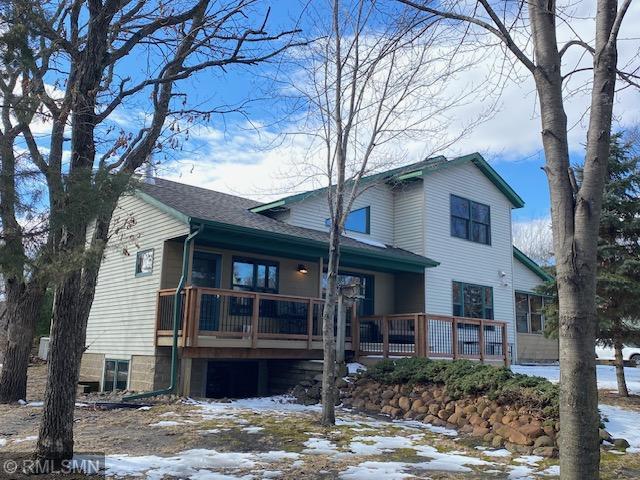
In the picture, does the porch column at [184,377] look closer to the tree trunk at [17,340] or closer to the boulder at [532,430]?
the tree trunk at [17,340]

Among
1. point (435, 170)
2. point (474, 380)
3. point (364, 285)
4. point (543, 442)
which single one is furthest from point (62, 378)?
point (435, 170)

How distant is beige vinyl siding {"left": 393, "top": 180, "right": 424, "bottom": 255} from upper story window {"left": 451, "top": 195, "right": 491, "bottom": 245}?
143 centimetres

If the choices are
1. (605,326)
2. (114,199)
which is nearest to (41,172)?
(114,199)

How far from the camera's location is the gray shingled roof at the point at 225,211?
12742mm

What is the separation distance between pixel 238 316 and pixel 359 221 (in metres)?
5.57

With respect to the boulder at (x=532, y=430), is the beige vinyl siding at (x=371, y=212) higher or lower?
higher

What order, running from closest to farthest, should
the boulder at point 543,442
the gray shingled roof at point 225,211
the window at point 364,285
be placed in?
the boulder at point 543,442 < the gray shingled roof at point 225,211 < the window at point 364,285

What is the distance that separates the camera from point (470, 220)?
18.8m

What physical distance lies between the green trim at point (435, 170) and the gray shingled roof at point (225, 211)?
26.5 inches

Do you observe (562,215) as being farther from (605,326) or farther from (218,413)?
(605,326)

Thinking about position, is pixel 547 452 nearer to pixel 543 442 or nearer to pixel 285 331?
pixel 543 442

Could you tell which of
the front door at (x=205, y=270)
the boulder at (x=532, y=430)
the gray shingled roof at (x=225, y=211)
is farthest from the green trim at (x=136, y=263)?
the boulder at (x=532, y=430)

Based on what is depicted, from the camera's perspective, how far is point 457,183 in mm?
18516

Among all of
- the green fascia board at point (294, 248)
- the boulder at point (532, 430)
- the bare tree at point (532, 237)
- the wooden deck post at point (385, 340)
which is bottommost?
the boulder at point (532, 430)
